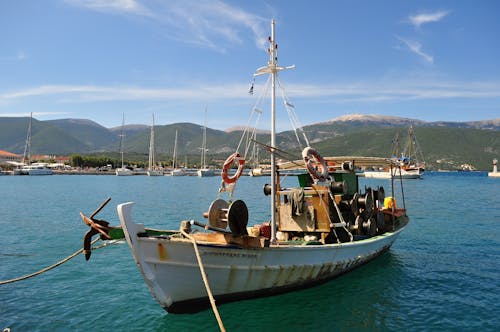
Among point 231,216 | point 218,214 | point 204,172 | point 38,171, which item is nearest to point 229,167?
point 218,214

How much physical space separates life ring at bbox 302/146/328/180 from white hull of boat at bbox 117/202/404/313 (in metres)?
2.79

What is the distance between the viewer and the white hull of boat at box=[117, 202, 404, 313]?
33.1 feet

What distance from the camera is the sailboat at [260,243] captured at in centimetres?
1025

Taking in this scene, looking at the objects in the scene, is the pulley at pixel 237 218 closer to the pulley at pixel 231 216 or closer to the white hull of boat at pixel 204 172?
the pulley at pixel 231 216

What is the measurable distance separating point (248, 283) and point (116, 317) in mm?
4373

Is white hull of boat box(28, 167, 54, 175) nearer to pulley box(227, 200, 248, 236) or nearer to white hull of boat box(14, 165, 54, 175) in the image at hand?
white hull of boat box(14, 165, 54, 175)

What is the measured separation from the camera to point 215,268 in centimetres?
1086

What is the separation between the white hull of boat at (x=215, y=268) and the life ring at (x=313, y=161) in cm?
279

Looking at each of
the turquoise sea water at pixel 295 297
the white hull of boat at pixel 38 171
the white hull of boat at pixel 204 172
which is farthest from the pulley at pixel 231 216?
the white hull of boat at pixel 38 171

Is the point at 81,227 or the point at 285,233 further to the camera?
the point at 81,227

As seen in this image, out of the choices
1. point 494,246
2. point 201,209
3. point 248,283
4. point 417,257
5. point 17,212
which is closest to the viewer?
point 248,283

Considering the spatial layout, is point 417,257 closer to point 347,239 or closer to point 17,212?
point 347,239

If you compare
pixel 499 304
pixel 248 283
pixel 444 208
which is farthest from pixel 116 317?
pixel 444 208

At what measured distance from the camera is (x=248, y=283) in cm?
1173
